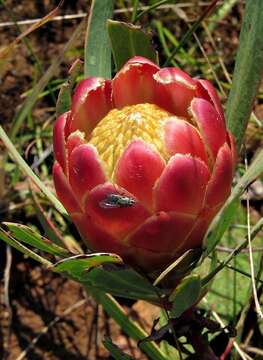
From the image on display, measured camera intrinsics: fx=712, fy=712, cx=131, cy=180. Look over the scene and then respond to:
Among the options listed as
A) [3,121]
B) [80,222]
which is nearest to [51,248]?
[80,222]

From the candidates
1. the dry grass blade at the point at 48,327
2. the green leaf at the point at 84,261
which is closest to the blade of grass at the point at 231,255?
the green leaf at the point at 84,261

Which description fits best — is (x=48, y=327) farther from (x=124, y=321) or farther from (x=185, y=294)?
(x=185, y=294)

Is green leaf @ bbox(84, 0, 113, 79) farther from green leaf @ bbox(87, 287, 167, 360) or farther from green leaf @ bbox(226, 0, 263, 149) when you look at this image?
green leaf @ bbox(87, 287, 167, 360)

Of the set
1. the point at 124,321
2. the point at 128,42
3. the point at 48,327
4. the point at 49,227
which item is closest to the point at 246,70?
the point at 128,42

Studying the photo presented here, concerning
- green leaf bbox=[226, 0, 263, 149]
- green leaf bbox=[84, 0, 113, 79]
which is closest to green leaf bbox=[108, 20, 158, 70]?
green leaf bbox=[84, 0, 113, 79]

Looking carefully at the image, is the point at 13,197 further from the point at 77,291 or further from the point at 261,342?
the point at 261,342

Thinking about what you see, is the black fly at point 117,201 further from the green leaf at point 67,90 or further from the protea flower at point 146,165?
the green leaf at point 67,90
